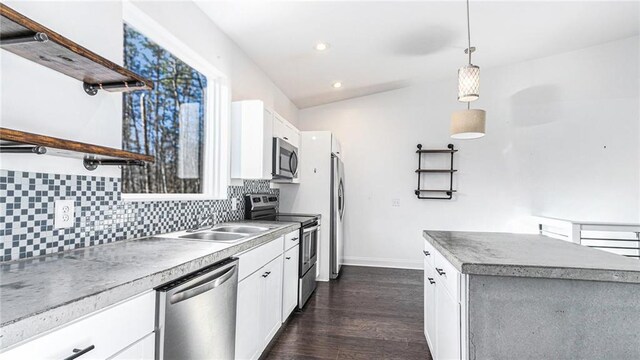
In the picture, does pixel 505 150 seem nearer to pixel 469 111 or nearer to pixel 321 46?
pixel 469 111

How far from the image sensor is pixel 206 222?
2.50 m

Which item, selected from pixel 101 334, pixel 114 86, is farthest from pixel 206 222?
pixel 101 334

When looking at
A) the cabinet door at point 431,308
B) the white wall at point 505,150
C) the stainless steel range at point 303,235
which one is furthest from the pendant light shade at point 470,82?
the white wall at point 505,150

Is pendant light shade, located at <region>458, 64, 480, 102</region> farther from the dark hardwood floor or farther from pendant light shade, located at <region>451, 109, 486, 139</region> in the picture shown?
the dark hardwood floor

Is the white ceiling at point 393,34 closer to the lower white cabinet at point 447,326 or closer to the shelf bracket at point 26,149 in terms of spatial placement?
the shelf bracket at point 26,149

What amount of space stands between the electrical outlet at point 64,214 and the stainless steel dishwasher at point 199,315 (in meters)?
0.62

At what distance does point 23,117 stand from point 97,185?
443mm

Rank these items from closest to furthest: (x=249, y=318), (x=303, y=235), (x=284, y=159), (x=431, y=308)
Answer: (x=249, y=318) → (x=431, y=308) → (x=303, y=235) → (x=284, y=159)

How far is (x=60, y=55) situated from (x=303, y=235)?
232cm

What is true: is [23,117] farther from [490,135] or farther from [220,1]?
[490,135]

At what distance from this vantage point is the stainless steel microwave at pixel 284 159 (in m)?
3.17

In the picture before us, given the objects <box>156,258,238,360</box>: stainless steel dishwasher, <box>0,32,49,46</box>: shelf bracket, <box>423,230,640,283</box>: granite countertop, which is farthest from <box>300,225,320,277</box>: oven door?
<box>0,32,49,46</box>: shelf bracket

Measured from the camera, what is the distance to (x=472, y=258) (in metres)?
1.44

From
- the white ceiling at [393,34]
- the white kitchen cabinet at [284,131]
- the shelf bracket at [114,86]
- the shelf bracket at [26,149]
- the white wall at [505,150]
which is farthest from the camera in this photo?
the white wall at [505,150]
